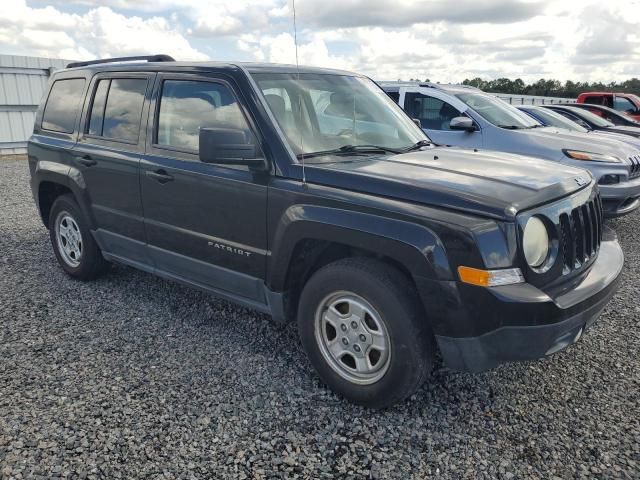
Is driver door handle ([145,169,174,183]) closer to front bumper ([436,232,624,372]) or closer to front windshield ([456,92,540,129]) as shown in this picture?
front bumper ([436,232,624,372])

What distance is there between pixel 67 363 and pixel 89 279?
1.63m

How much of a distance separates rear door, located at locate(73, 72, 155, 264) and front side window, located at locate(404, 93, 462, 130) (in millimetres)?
5027

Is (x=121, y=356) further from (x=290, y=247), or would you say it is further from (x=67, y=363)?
(x=290, y=247)

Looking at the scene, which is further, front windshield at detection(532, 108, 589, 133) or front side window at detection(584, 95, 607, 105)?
front side window at detection(584, 95, 607, 105)

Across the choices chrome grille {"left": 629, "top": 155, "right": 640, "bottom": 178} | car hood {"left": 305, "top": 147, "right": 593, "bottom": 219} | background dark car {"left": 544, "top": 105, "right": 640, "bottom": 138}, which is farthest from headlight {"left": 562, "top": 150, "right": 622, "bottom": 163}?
background dark car {"left": 544, "top": 105, "right": 640, "bottom": 138}

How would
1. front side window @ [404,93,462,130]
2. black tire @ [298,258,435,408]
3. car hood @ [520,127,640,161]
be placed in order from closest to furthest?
black tire @ [298,258,435,408] → car hood @ [520,127,640,161] → front side window @ [404,93,462,130]

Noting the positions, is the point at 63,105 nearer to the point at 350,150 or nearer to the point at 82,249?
the point at 82,249

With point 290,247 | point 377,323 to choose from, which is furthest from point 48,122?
point 377,323

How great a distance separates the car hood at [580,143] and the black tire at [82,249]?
5702mm

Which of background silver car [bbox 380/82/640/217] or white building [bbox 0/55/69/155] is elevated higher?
white building [bbox 0/55/69/155]

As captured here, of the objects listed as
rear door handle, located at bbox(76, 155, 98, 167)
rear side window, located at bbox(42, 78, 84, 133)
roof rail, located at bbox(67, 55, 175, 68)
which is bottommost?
rear door handle, located at bbox(76, 155, 98, 167)

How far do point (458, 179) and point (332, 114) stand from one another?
119 centimetres

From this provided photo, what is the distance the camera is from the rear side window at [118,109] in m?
4.05

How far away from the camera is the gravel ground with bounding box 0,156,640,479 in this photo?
2.56 metres
